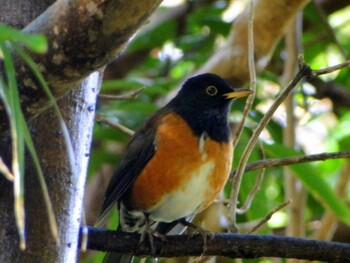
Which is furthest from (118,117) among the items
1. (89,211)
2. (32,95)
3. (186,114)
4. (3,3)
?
(32,95)

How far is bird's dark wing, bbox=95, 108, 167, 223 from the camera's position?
3.80 m

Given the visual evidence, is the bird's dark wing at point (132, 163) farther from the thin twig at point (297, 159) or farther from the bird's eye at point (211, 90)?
the thin twig at point (297, 159)

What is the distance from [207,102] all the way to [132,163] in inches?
26.6

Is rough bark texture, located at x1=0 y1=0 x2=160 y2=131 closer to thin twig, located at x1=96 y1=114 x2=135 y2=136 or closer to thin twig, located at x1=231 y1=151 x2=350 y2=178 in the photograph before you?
thin twig, located at x1=231 y1=151 x2=350 y2=178

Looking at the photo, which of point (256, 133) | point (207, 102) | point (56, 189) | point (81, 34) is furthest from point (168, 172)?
point (81, 34)

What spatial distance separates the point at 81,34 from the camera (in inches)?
77.7

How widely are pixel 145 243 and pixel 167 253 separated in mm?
84

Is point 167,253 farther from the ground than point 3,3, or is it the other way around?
point 3,3

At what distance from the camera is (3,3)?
256 centimetres

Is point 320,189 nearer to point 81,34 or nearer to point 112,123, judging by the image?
point 112,123

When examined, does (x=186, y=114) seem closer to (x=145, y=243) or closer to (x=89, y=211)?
(x=145, y=243)

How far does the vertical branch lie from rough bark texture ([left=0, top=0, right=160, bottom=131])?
→ 7.82 ft

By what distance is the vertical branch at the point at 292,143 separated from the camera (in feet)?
14.6

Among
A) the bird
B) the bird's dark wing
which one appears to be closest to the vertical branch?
the bird
